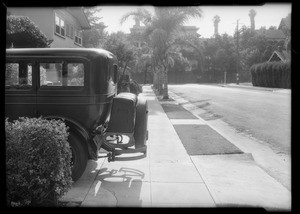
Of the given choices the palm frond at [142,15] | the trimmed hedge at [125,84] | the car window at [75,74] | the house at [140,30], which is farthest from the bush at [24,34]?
the house at [140,30]

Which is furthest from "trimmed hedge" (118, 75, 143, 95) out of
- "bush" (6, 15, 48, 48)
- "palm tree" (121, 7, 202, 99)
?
"palm tree" (121, 7, 202, 99)

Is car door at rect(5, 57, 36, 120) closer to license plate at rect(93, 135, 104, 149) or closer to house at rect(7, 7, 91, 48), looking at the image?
license plate at rect(93, 135, 104, 149)

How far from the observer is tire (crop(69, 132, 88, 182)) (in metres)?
4.95

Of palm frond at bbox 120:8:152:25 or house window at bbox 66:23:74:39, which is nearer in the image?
house window at bbox 66:23:74:39

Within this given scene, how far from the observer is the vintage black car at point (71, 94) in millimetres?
5023

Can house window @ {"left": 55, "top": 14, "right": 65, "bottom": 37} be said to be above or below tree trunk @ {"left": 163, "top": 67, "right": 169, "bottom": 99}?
above

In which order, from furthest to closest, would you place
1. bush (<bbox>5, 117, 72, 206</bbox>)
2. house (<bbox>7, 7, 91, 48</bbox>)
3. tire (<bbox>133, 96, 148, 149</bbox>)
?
house (<bbox>7, 7, 91, 48</bbox>) → tire (<bbox>133, 96, 148, 149</bbox>) → bush (<bbox>5, 117, 72, 206</bbox>)

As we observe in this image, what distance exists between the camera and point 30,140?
384 centimetres

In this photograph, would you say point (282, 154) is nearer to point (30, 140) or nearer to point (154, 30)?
point (30, 140)

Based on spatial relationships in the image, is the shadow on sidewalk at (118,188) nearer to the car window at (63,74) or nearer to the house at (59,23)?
the car window at (63,74)

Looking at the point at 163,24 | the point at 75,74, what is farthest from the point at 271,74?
the point at 75,74

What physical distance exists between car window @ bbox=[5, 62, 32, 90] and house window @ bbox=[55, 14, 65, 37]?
45.6 feet

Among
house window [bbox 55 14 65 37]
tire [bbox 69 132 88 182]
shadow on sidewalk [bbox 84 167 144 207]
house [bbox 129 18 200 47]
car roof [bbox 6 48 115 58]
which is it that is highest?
house [bbox 129 18 200 47]

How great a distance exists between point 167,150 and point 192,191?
2828 mm
